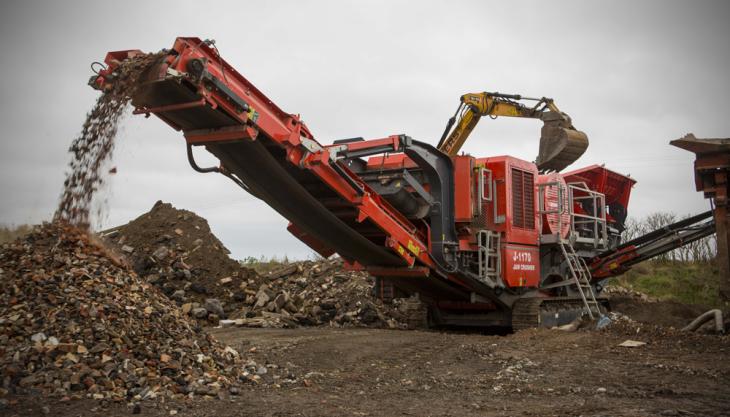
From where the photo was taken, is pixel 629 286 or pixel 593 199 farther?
pixel 629 286

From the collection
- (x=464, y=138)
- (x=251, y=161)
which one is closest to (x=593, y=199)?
(x=464, y=138)

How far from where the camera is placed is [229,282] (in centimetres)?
1352

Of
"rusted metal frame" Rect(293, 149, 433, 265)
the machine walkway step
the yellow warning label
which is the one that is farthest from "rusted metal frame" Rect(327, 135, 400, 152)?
the machine walkway step

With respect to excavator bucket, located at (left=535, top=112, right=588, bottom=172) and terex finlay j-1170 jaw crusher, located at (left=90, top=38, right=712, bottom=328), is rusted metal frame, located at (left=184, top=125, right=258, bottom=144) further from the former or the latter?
excavator bucket, located at (left=535, top=112, right=588, bottom=172)

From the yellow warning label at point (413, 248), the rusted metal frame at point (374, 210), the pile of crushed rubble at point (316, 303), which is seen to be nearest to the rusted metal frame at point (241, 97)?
the rusted metal frame at point (374, 210)

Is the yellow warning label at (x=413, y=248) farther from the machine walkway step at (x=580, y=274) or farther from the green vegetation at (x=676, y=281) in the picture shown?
the green vegetation at (x=676, y=281)

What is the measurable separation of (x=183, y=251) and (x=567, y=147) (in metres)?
8.01

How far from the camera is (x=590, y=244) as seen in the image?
12.2 meters

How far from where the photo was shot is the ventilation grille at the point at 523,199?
1063 cm

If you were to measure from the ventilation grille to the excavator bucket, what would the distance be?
9.78 feet

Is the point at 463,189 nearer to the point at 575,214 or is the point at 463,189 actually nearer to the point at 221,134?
the point at 575,214

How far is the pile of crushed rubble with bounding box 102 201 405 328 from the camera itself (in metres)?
12.2

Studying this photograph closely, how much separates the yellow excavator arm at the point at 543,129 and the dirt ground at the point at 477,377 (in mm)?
5229

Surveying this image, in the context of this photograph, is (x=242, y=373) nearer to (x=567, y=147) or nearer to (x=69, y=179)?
(x=69, y=179)
